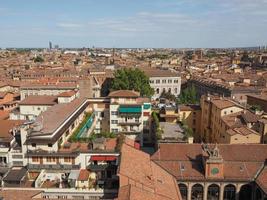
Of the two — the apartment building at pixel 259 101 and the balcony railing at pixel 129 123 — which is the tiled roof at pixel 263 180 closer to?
the balcony railing at pixel 129 123

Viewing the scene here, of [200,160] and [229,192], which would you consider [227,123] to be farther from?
→ [229,192]

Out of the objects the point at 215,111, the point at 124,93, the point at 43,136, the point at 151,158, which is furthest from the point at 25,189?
the point at 215,111

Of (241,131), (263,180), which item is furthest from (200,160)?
(241,131)

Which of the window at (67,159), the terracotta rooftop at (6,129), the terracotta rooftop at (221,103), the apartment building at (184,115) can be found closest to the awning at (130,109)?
the apartment building at (184,115)

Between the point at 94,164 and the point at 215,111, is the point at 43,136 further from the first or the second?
the point at 215,111

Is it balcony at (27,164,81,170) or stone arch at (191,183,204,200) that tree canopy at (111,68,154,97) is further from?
stone arch at (191,183,204,200)

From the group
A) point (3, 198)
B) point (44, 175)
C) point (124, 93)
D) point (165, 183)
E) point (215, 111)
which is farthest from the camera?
point (124, 93)
